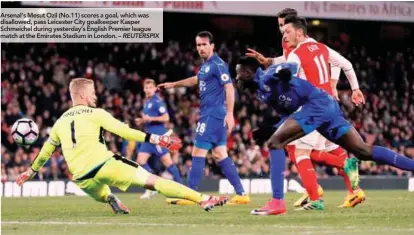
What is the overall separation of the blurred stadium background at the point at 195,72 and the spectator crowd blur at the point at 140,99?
0.03 metres

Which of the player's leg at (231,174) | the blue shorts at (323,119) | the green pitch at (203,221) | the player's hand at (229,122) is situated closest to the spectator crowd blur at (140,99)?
the player's leg at (231,174)

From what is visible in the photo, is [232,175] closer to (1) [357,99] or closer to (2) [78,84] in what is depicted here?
(1) [357,99]

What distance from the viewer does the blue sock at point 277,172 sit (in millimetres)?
10539

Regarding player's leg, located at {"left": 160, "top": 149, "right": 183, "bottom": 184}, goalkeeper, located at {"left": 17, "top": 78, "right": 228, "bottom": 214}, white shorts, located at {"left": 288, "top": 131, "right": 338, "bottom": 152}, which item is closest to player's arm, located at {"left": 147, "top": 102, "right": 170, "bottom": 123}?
player's leg, located at {"left": 160, "top": 149, "right": 183, "bottom": 184}

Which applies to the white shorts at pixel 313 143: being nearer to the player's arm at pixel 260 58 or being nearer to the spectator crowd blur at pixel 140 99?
the player's arm at pixel 260 58

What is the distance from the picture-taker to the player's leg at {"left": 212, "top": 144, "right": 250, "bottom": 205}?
13.0m

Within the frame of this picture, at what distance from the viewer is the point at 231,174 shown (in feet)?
43.0

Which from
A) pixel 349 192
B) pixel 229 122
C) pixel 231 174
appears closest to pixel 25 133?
pixel 229 122

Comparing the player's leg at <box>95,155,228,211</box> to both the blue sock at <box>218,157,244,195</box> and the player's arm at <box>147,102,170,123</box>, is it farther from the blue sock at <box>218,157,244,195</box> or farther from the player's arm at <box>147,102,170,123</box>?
the player's arm at <box>147,102,170,123</box>

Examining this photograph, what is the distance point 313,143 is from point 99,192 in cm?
279

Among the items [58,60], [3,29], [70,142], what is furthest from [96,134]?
[58,60]

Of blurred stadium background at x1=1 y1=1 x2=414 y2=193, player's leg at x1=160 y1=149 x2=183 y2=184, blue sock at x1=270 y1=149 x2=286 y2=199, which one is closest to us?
blue sock at x1=270 y1=149 x2=286 y2=199

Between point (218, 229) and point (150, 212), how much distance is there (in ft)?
8.92

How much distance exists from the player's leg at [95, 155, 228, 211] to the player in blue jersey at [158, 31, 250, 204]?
9.64 ft
